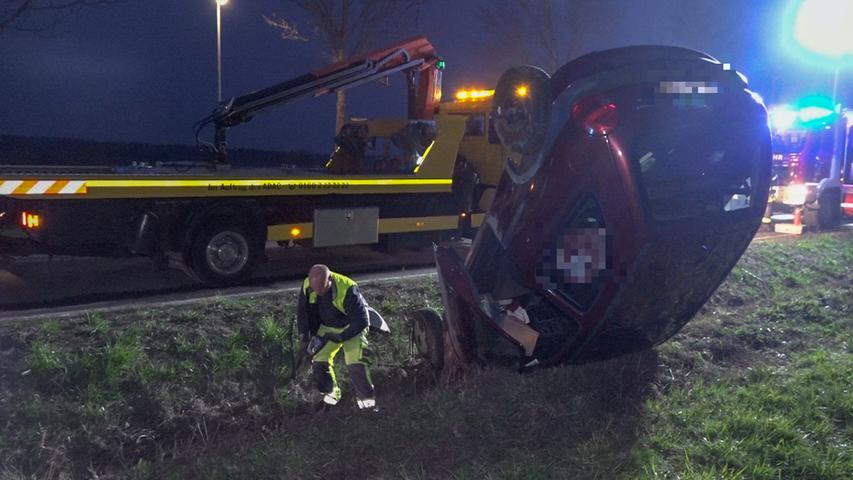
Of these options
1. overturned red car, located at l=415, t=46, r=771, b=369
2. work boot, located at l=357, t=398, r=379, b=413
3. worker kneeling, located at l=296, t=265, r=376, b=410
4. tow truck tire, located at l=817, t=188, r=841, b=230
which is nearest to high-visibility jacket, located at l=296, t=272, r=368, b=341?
worker kneeling, located at l=296, t=265, r=376, b=410

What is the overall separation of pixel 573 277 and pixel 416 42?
7303 mm

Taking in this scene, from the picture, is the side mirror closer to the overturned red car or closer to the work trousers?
the overturned red car

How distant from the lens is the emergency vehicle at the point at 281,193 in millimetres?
8164

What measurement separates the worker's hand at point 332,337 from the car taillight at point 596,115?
254cm

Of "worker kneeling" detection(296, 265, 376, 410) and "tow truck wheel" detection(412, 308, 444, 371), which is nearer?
"worker kneeling" detection(296, 265, 376, 410)

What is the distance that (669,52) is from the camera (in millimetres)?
4785

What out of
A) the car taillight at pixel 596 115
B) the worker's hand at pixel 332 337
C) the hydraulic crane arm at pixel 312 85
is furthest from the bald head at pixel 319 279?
the hydraulic crane arm at pixel 312 85

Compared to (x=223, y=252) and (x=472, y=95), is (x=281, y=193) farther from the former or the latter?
(x=472, y=95)

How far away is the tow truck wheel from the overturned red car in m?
0.68

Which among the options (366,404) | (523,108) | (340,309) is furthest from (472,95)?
(366,404)

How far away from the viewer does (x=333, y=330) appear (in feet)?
19.5

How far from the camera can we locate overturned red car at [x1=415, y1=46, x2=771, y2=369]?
454 centimetres

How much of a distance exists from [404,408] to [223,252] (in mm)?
4740

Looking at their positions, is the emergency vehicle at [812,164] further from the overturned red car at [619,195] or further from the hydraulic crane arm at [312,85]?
the overturned red car at [619,195]
